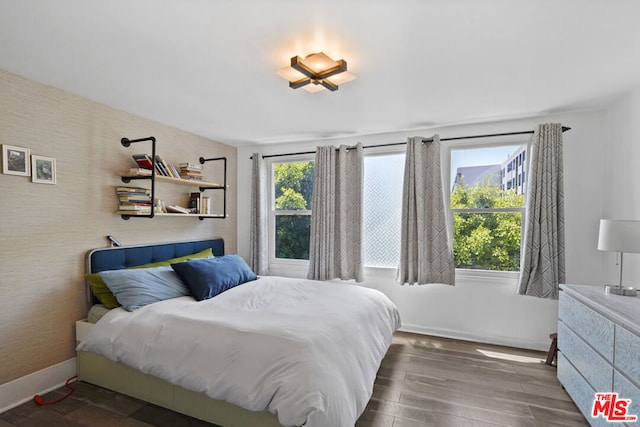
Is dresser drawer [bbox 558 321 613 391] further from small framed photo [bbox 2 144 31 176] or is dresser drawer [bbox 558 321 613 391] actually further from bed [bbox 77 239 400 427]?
small framed photo [bbox 2 144 31 176]

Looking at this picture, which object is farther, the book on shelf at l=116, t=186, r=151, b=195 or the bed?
the book on shelf at l=116, t=186, r=151, b=195

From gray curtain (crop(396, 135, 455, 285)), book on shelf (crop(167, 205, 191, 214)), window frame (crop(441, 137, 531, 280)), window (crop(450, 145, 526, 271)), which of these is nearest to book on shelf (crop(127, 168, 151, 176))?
book on shelf (crop(167, 205, 191, 214))

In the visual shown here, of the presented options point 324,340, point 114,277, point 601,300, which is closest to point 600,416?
point 601,300

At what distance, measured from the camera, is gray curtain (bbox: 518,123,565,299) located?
2977 mm

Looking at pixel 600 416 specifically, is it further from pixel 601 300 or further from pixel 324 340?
pixel 324 340

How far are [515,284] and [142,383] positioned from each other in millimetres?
3484

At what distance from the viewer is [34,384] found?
2.32m

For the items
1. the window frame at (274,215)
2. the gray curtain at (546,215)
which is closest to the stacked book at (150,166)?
the window frame at (274,215)

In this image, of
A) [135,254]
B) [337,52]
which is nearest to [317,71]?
[337,52]

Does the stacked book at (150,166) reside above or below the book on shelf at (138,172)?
above

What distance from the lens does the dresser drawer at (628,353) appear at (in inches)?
61.7

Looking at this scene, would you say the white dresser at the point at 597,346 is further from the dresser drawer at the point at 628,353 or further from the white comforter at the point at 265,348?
the white comforter at the point at 265,348

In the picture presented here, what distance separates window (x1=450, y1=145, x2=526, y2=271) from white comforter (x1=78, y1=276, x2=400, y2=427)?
4.88ft

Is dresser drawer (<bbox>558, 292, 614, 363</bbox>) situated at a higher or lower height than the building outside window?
lower
